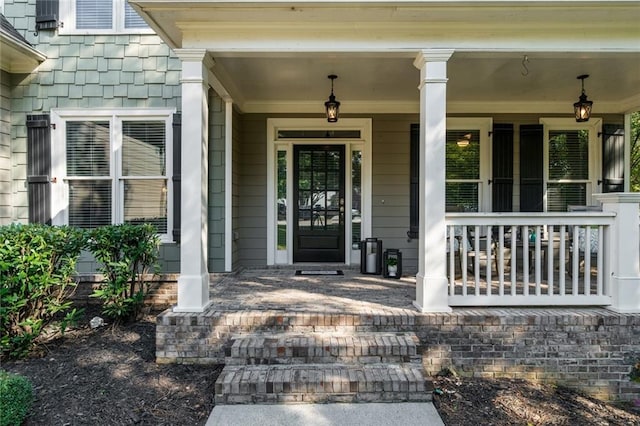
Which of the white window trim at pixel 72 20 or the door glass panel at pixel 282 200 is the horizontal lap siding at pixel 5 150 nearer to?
the white window trim at pixel 72 20

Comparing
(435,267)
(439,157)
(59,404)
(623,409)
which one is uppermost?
(439,157)

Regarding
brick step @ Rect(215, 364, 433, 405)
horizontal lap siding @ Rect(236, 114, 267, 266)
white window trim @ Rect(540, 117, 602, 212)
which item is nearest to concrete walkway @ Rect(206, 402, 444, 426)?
brick step @ Rect(215, 364, 433, 405)

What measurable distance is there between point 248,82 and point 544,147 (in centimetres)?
415

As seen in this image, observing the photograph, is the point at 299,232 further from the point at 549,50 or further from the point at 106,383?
the point at 549,50

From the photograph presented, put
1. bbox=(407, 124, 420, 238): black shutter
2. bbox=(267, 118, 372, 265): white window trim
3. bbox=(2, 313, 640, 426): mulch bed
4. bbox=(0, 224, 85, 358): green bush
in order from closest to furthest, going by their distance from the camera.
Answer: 1. bbox=(2, 313, 640, 426): mulch bed
2. bbox=(0, 224, 85, 358): green bush
3. bbox=(407, 124, 420, 238): black shutter
4. bbox=(267, 118, 372, 265): white window trim

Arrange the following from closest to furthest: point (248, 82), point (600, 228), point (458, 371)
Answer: point (458, 371) → point (600, 228) → point (248, 82)

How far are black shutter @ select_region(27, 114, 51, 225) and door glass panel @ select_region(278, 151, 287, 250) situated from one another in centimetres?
282

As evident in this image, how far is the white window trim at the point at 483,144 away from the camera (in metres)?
5.32

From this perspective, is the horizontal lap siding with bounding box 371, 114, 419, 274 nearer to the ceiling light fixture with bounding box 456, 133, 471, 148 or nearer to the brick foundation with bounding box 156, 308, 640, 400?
the ceiling light fixture with bounding box 456, 133, 471, 148

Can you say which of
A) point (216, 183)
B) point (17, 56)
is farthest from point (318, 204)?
point (17, 56)

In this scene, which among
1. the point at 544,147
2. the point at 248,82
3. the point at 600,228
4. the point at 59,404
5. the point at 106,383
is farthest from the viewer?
the point at 544,147

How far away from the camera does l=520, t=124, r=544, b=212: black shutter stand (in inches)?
208

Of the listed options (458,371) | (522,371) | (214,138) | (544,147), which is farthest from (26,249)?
(544,147)

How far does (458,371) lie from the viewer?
3039 mm
